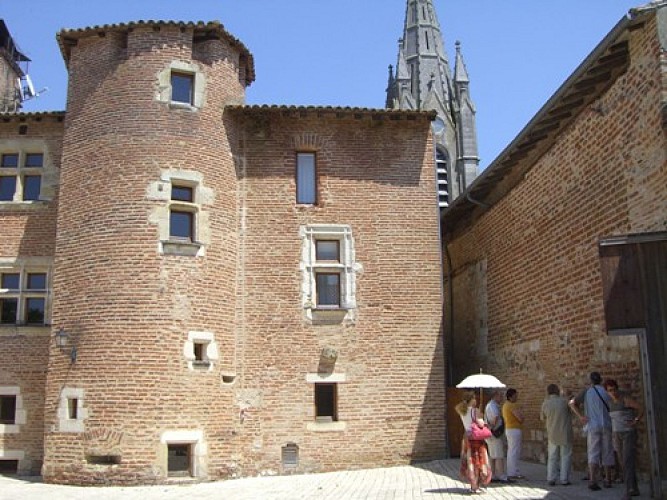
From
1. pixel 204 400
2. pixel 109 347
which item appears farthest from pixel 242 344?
pixel 109 347

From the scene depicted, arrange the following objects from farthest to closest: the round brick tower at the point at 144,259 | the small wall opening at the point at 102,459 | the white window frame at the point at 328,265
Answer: the white window frame at the point at 328,265 < the round brick tower at the point at 144,259 < the small wall opening at the point at 102,459

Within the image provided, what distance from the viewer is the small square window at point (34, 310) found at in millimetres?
16422

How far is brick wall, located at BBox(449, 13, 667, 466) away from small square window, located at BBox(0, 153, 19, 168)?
10959 mm

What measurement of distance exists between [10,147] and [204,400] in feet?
25.2

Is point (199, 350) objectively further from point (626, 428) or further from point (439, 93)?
point (439, 93)

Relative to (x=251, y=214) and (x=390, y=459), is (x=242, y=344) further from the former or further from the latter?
(x=390, y=459)

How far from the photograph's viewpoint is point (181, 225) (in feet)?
50.1

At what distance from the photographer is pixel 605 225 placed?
37.2 ft

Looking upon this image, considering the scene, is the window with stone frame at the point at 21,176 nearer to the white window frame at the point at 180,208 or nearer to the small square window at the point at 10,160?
the small square window at the point at 10,160

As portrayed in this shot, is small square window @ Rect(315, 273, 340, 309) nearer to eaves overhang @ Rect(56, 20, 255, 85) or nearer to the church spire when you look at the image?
eaves overhang @ Rect(56, 20, 255, 85)

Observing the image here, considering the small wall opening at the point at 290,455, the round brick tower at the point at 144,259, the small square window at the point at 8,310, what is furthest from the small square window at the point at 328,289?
the small square window at the point at 8,310

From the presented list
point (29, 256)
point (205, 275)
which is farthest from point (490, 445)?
point (29, 256)

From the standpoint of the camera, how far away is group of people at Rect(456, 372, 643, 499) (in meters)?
9.27

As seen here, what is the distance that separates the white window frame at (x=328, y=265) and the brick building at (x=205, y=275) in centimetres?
4
